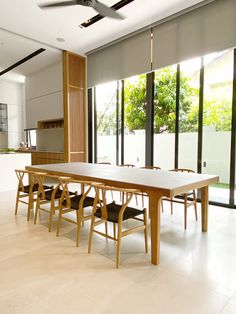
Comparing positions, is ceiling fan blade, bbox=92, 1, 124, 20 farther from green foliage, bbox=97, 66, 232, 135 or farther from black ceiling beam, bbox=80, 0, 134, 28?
green foliage, bbox=97, 66, 232, 135

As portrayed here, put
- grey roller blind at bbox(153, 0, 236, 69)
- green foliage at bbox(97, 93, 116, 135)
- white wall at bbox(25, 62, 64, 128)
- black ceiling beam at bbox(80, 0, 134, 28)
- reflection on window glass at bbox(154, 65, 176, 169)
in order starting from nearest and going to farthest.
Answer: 1. grey roller blind at bbox(153, 0, 236, 69)
2. black ceiling beam at bbox(80, 0, 134, 28)
3. reflection on window glass at bbox(154, 65, 176, 169)
4. green foliage at bbox(97, 93, 116, 135)
5. white wall at bbox(25, 62, 64, 128)

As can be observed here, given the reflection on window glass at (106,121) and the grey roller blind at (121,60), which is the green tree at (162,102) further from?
the reflection on window glass at (106,121)

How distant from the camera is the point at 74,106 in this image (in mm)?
6137

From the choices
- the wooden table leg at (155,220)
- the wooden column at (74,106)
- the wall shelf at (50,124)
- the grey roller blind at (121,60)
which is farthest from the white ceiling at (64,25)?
the wooden table leg at (155,220)

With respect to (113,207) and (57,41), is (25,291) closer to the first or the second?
(113,207)

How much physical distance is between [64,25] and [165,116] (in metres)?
2.68

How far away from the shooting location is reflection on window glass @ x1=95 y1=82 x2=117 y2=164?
580 centimetres

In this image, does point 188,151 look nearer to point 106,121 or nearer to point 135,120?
point 135,120

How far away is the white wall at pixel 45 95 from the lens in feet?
20.9

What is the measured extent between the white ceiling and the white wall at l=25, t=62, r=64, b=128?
2.07ft

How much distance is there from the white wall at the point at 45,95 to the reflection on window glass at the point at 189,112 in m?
3.33

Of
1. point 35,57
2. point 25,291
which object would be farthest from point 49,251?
point 35,57

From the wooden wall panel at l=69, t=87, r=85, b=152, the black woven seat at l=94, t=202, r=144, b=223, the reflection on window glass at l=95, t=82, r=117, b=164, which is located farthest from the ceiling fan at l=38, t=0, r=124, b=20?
the wooden wall panel at l=69, t=87, r=85, b=152

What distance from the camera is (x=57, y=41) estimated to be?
5246mm
